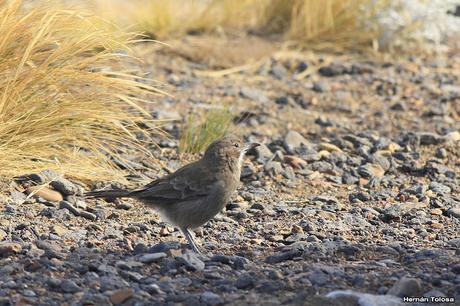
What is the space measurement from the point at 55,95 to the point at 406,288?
9.28 ft

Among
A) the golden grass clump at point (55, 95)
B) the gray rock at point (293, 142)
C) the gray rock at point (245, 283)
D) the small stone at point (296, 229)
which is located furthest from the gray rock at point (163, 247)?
the gray rock at point (293, 142)

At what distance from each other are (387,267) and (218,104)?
414 centimetres

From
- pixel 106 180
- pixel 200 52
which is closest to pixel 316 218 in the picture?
pixel 106 180

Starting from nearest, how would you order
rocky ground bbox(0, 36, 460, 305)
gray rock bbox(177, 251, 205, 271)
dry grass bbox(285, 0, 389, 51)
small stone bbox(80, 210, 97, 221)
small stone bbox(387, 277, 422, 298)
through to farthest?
small stone bbox(387, 277, 422, 298) → rocky ground bbox(0, 36, 460, 305) → gray rock bbox(177, 251, 205, 271) → small stone bbox(80, 210, 97, 221) → dry grass bbox(285, 0, 389, 51)

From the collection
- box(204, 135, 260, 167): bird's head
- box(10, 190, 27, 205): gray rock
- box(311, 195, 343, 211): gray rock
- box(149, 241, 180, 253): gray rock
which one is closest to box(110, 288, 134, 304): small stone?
box(149, 241, 180, 253): gray rock

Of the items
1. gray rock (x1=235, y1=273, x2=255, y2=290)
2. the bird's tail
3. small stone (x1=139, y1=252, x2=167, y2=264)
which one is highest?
the bird's tail

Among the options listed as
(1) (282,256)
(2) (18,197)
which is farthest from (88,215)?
(1) (282,256)

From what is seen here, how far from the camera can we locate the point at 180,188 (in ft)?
18.1

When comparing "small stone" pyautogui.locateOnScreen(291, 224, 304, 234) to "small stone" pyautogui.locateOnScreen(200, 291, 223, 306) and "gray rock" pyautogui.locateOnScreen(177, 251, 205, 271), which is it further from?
"small stone" pyautogui.locateOnScreen(200, 291, 223, 306)

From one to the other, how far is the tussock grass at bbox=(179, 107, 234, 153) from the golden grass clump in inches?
36.0

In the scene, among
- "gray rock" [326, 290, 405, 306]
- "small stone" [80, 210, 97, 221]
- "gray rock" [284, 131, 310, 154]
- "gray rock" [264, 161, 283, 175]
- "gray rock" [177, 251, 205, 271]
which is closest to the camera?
"gray rock" [326, 290, 405, 306]

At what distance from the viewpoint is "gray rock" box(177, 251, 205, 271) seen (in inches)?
191

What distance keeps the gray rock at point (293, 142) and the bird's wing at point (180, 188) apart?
2.17 m

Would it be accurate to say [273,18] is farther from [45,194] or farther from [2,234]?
[2,234]
